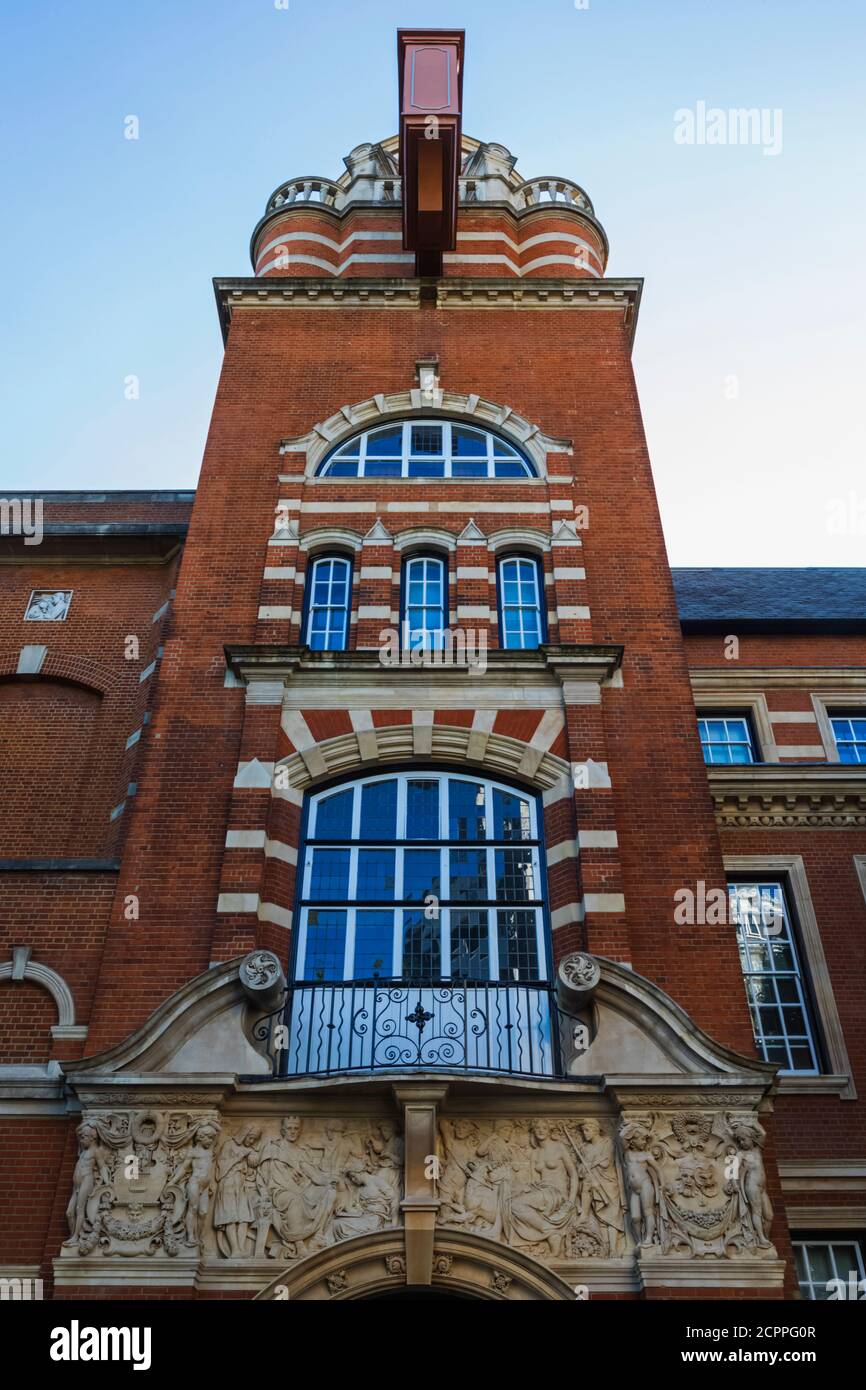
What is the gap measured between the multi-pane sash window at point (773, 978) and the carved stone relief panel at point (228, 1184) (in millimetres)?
5929

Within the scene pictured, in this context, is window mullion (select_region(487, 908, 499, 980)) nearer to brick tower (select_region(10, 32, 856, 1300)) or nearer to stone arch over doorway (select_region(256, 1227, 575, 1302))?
brick tower (select_region(10, 32, 856, 1300))

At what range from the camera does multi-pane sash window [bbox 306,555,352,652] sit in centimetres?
1481

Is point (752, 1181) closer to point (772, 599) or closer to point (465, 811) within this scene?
point (465, 811)

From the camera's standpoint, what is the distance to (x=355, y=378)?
58.6 feet

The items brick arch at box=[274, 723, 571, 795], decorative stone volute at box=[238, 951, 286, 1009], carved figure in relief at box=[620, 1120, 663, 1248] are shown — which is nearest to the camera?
carved figure in relief at box=[620, 1120, 663, 1248]

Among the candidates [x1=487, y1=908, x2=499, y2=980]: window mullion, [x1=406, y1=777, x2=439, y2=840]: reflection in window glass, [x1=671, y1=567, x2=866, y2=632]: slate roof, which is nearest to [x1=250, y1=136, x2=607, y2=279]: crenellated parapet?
[x1=671, y1=567, x2=866, y2=632]: slate roof

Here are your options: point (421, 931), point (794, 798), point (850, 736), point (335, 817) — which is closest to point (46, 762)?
point (335, 817)

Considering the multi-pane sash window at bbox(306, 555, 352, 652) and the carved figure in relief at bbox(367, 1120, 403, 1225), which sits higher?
the multi-pane sash window at bbox(306, 555, 352, 652)

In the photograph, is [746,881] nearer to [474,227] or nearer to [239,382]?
[239,382]

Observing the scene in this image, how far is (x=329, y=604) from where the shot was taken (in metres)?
15.2

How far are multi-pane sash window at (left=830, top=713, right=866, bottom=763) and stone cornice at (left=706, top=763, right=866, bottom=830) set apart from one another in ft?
5.27

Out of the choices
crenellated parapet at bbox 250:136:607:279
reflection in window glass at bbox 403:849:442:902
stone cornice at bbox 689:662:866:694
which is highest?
crenellated parapet at bbox 250:136:607:279

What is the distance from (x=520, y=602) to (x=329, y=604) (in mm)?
2437

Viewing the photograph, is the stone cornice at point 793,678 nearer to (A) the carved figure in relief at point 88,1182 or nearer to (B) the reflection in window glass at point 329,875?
(B) the reflection in window glass at point 329,875
